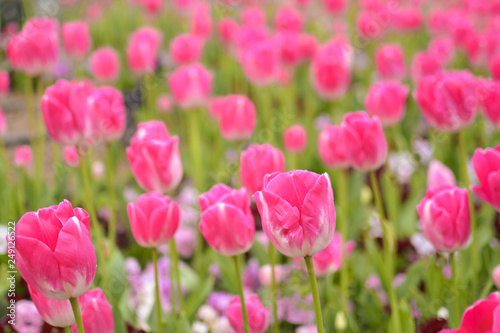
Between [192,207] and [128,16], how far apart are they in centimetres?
297

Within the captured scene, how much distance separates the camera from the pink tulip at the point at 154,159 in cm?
100

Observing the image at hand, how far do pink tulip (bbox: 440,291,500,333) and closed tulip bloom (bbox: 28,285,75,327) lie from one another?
1.60 ft

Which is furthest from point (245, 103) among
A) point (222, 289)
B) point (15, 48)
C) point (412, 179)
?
point (412, 179)

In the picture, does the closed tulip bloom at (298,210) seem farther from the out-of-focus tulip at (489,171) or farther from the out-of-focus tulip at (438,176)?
the out-of-focus tulip at (438,176)

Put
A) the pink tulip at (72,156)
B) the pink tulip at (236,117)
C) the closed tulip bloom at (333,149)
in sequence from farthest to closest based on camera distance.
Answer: the pink tulip at (72,156) < the pink tulip at (236,117) < the closed tulip bloom at (333,149)

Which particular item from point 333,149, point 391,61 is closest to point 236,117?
point 333,149

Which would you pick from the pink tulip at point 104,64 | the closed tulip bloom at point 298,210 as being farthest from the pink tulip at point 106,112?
the pink tulip at point 104,64

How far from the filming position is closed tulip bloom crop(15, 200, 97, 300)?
678 millimetres

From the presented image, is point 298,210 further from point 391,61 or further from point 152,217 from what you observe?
point 391,61

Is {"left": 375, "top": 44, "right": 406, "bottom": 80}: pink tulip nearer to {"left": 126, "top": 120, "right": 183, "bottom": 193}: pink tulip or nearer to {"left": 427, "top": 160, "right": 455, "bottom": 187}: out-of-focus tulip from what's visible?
{"left": 427, "top": 160, "right": 455, "bottom": 187}: out-of-focus tulip

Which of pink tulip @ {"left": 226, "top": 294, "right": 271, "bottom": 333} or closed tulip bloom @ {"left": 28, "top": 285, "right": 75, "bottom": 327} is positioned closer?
closed tulip bloom @ {"left": 28, "top": 285, "right": 75, "bottom": 327}

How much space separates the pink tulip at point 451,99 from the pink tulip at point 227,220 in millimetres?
550

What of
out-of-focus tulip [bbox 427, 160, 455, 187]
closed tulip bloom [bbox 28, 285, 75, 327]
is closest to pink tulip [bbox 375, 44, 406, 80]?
out-of-focus tulip [bbox 427, 160, 455, 187]

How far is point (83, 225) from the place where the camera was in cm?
70
